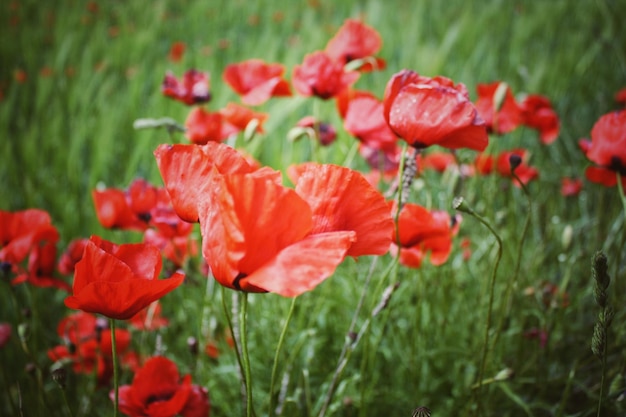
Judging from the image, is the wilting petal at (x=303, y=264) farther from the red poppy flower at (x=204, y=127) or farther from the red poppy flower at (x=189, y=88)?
the red poppy flower at (x=189, y=88)

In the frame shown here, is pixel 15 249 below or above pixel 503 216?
above

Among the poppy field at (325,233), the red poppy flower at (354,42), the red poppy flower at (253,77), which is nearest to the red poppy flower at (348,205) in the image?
the poppy field at (325,233)

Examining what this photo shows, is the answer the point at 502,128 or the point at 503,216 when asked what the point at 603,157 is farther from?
the point at 502,128

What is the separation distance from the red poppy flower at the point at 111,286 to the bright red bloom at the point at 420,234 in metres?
0.34

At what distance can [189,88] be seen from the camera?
1.10 meters

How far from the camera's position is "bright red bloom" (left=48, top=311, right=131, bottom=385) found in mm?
863

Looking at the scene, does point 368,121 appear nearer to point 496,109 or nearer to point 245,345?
point 496,109

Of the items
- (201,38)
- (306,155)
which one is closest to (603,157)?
(306,155)

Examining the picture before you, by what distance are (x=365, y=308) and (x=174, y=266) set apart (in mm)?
415

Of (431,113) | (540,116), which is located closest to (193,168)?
(431,113)

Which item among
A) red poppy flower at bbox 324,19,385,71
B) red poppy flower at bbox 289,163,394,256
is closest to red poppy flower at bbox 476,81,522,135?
red poppy flower at bbox 324,19,385,71

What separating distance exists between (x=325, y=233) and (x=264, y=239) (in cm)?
5

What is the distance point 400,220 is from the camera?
28.6 inches

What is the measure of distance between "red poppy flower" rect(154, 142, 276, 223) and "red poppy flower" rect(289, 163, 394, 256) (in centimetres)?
7
